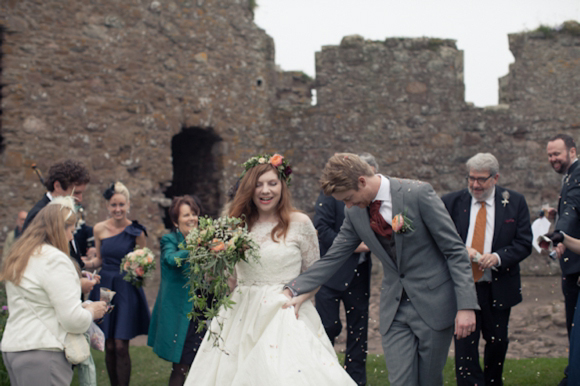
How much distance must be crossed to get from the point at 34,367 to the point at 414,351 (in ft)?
7.82

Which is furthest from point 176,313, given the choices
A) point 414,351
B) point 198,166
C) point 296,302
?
point 198,166

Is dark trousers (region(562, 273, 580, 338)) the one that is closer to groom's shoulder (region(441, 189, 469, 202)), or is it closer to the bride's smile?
groom's shoulder (region(441, 189, 469, 202))

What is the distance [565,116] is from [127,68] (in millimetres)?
8017

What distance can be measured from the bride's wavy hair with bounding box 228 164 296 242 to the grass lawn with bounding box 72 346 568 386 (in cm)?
221

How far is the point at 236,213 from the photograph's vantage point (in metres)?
4.04

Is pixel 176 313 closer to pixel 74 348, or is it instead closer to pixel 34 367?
pixel 74 348

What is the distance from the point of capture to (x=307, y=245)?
13.2 feet

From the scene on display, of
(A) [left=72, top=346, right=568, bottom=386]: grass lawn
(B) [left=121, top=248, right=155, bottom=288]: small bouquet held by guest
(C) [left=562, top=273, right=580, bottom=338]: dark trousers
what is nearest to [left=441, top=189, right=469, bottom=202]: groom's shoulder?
(C) [left=562, top=273, right=580, bottom=338]: dark trousers

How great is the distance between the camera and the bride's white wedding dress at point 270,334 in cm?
326

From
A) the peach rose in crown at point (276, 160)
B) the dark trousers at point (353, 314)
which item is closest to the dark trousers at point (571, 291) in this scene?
the dark trousers at point (353, 314)

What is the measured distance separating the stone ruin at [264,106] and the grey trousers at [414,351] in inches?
244

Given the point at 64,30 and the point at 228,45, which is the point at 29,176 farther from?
the point at 228,45

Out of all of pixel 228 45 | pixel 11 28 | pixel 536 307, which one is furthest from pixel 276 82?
pixel 536 307

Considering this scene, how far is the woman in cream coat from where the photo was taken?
11.1ft
